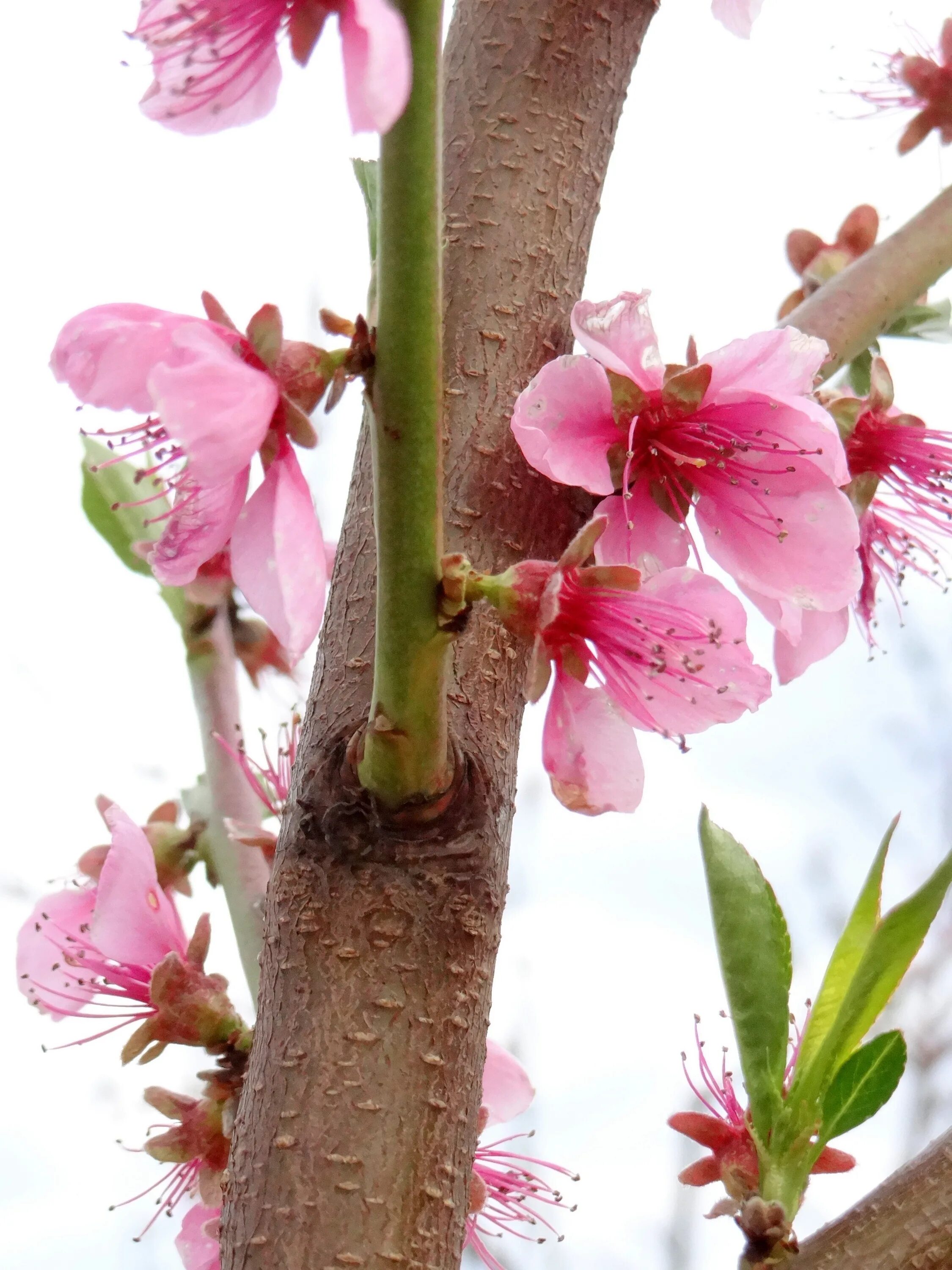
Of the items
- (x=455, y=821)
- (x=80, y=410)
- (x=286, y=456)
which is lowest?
(x=455, y=821)

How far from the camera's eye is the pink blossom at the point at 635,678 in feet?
1.44

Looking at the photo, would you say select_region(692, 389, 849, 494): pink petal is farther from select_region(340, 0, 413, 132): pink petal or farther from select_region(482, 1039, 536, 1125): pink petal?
select_region(482, 1039, 536, 1125): pink petal

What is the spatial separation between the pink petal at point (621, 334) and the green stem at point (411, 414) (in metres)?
0.15

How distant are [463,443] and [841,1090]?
0.97 ft

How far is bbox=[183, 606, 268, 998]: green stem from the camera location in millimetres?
665

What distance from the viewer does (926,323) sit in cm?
73

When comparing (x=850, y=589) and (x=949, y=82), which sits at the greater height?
(x=949, y=82)

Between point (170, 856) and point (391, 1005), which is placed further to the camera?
point (170, 856)

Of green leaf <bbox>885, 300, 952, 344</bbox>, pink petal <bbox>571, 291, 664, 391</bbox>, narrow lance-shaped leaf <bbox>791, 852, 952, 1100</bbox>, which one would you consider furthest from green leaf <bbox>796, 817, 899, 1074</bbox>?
green leaf <bbox>885, 300, 952, 344</bbox>

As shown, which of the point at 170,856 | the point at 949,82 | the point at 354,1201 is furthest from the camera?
the point at 949,82

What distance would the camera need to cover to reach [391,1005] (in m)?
0.41

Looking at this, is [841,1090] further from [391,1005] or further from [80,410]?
[80,410]

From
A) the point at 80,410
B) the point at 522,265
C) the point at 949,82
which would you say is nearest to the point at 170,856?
the point at 80,410

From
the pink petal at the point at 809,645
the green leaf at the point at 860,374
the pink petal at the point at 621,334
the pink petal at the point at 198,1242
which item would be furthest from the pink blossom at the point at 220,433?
the green leaf at the point at 860,374
